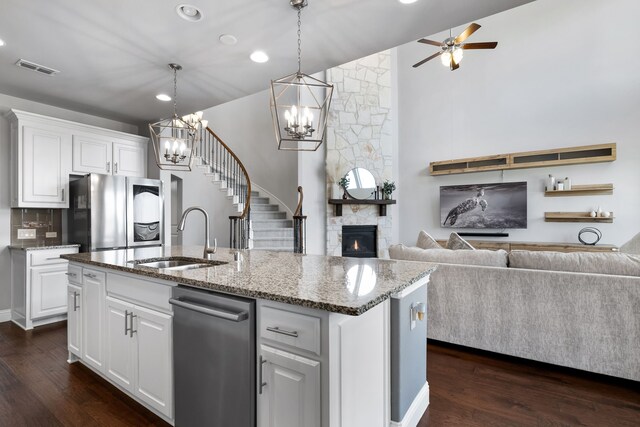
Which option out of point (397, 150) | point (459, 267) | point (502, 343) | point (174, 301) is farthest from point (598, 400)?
point (397, 150)

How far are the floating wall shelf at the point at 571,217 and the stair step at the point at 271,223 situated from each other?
4.78 metres

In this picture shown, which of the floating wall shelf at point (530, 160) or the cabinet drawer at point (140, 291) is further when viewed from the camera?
the floating wall shelf at point (530, 160)

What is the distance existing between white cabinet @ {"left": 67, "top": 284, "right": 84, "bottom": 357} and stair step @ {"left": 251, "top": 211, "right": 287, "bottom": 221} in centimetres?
394

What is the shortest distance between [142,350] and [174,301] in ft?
1.78

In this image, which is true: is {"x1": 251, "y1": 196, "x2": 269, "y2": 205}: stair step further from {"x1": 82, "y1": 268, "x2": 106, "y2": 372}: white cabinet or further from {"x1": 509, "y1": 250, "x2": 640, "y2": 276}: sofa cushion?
{"x1": 509, "y1": 250, "x2": 640, "y2": 276}: sofa cushion

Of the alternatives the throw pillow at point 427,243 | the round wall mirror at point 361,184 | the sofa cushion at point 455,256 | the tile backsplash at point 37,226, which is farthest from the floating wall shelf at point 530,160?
the tile backsplash at point 37,226

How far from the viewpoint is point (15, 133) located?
12.7 ft

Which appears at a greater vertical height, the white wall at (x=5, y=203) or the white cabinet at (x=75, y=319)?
the white wall at (x=5, y=203)

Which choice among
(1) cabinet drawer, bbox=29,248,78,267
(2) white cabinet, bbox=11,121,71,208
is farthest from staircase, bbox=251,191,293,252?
(2) white cabinet, bbox=11,121,71,208

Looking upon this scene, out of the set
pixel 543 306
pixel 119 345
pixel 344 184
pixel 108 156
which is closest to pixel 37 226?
pixel 108 156

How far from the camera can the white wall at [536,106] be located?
521cm

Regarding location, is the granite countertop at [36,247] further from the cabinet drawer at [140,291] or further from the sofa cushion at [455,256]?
the sofa cushion at [455,256]

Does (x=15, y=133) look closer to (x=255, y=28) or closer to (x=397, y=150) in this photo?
(x=255, y=28)

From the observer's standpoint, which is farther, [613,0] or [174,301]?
[613,0]
